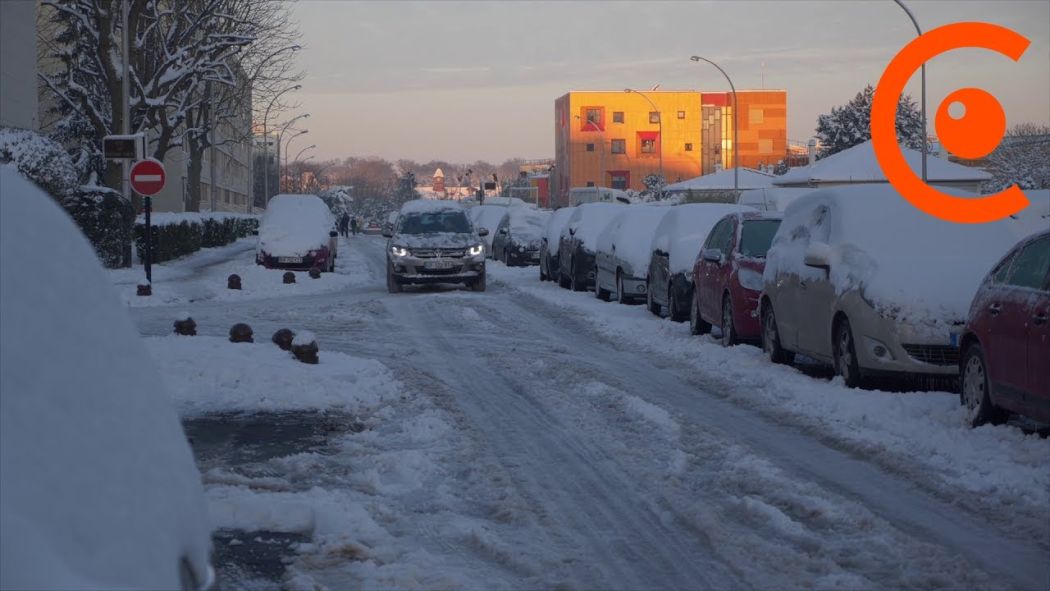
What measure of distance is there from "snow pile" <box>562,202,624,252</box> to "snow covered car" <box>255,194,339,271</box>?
666 centimetres

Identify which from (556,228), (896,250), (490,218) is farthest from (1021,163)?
(896,250)

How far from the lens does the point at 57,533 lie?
2662 millimetres

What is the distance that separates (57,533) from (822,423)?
778cm

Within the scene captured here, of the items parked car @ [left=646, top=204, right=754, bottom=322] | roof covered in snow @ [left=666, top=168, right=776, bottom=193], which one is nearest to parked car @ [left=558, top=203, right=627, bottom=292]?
parked car @ [left=646, top=204, right=754, bottom=322]

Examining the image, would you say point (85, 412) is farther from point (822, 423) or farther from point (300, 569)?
point (822, 423)

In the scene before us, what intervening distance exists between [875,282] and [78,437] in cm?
885

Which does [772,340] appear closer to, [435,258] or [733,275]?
[733,275]

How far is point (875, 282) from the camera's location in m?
10.8

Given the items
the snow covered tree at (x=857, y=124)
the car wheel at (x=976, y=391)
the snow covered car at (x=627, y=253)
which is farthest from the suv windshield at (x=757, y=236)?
the snow covered tree at (x=857, y=124)

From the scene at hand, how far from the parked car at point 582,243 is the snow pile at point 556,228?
Answer: 24.2 inches

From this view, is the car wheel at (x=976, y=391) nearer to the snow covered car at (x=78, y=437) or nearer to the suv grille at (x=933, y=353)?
the suv grille at (x=933, y=353)

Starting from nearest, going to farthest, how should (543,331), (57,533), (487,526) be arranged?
(57,533), (487,526), (543,331)

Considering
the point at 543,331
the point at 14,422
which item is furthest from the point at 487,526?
the point at 543,331

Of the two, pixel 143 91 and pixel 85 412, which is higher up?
pixel 143 91
